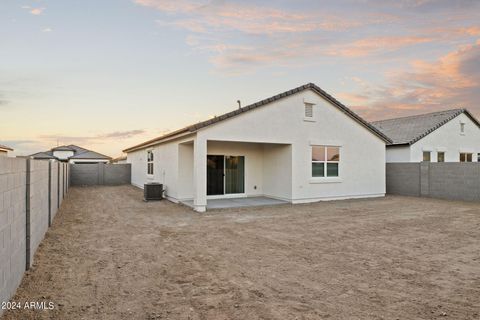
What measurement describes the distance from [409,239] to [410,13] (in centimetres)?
937

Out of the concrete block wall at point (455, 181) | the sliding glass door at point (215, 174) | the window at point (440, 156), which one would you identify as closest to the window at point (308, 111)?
the sliding glass door at point (215, 174)

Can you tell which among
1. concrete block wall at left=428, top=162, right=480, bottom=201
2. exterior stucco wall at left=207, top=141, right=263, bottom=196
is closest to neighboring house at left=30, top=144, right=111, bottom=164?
exterior stucco wall at left=207, top=141, right=263, bottom=196

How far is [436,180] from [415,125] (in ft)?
23.7

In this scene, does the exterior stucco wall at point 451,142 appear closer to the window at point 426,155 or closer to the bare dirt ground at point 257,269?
the window at point 426,155

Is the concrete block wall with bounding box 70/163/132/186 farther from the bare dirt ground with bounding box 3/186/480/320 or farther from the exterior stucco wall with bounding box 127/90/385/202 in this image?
the bare dirt ground with bounding box 3/186/480/320

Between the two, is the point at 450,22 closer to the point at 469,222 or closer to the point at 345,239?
the point at 469,222

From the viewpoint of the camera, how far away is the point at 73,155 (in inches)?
1703

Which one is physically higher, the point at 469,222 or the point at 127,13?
the point at 127,13

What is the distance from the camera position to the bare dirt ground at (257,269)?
3.65 metres

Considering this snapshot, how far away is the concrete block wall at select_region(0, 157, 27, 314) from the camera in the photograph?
3486 millimetres

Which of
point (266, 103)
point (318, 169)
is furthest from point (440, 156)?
point (266, 103)

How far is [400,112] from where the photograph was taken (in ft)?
88.6

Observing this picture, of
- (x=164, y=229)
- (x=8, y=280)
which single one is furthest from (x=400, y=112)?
(x=8, y=280)

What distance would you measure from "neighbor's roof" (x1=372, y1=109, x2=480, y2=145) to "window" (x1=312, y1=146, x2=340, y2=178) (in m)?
7.16
